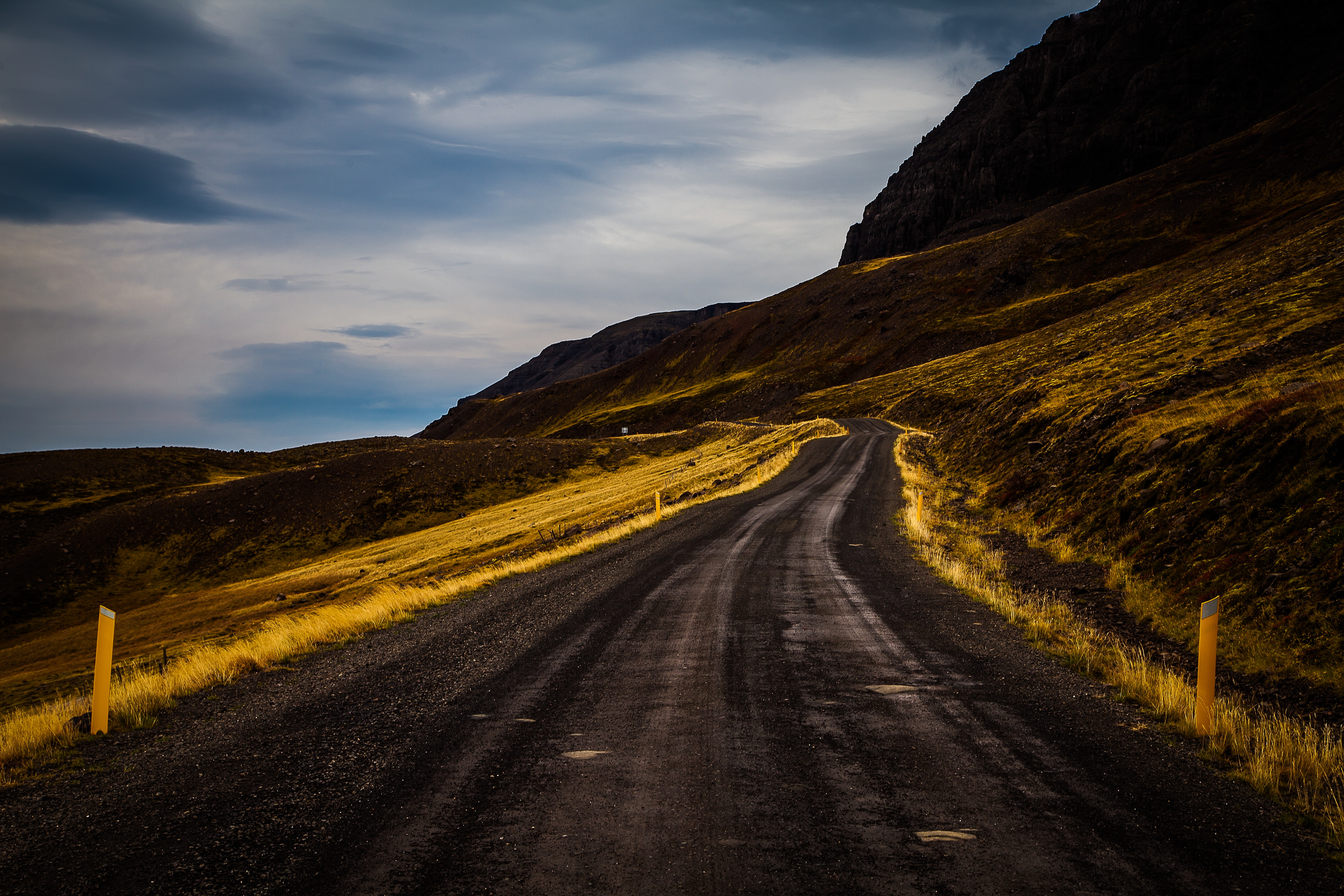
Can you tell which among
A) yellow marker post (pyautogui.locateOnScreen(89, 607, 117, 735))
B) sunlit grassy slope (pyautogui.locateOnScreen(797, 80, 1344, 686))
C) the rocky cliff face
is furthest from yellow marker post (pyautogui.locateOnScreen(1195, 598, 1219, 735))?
the rocky cliff face

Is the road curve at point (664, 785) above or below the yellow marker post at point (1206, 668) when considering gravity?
below

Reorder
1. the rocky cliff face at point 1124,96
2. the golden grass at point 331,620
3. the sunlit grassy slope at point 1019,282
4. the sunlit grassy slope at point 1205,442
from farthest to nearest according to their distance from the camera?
the rocky cliff face at point 1124,96
the sunlit grassy slope at point 1019,282
the sunlit grassy slope at point 1205,442
the golden grass at point 331,620

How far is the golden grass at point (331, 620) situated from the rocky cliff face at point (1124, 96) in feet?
577

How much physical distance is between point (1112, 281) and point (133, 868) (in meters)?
114

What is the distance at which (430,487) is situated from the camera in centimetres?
5231

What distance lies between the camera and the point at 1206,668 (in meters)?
5.63

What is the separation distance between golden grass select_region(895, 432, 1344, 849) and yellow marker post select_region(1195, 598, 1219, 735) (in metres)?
0.07

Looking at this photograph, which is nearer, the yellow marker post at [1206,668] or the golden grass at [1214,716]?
the golden grass at [1214,716]

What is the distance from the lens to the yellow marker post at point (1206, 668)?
5.55 meters

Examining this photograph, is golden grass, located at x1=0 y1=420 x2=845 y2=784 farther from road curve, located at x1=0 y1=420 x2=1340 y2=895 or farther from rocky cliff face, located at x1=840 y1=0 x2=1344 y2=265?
rocky cliff face, located at x1=840 y1=0 x2=1344 y2=265

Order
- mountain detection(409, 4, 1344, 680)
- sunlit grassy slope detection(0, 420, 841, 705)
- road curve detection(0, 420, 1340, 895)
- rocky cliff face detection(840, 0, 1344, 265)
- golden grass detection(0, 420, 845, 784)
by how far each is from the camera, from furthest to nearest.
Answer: rocky cliff face detection(840, 0, 1344, 265)
sunlit grassy slope detection(0, 420, 841, 705)
mountain detection(409, 4, 1344, 680)
golden grass detection(0, 420, 845, 784)
road curve detection(0, 420, 1340, 895)

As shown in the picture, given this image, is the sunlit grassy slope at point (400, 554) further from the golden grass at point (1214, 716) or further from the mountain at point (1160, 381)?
the mountain at point (1160, 381)

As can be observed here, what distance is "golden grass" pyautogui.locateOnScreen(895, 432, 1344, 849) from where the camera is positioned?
4.56 metres

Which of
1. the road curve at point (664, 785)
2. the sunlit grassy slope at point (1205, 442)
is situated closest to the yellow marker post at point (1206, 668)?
the road curve at point (664, 785)
